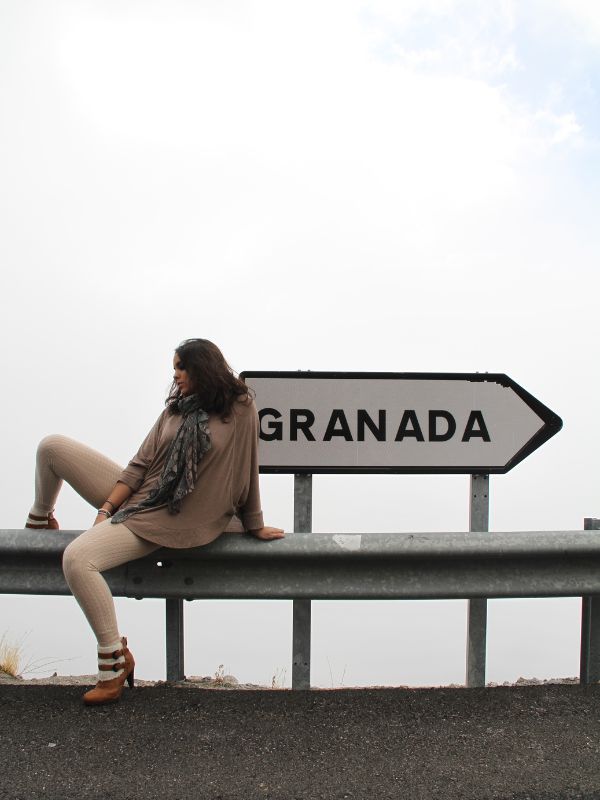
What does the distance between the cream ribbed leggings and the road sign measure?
0.94m

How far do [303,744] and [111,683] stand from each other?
97 centimetres

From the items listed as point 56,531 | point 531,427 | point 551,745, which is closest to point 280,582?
point 56,531

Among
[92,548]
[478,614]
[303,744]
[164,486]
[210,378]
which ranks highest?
[210,378]

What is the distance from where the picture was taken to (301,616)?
4.14 m

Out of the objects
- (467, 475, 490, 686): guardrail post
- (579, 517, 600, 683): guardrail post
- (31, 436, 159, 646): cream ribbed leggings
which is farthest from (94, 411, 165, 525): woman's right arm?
(579, 517, 600, 683): guardrail post

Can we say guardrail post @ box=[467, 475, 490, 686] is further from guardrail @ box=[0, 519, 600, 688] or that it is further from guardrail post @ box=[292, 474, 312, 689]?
guardrail post @ box=[292, 474, 312, 689]

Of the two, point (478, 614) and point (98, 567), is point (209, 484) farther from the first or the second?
point (478, 614)

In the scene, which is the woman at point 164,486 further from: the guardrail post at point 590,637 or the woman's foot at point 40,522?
the guardrail post at point 590,637

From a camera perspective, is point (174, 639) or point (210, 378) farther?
point (174, 639)

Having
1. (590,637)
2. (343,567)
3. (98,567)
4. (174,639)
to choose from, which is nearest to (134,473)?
(98,567)

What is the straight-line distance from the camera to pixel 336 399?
4301 mm

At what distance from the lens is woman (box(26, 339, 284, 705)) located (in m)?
3.48

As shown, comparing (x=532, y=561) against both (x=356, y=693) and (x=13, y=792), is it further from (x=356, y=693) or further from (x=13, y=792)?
(x=13, y=792)

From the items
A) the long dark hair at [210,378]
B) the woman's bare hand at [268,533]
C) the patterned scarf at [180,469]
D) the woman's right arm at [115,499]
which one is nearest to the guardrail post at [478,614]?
the woman's bare hand at [268,533]
